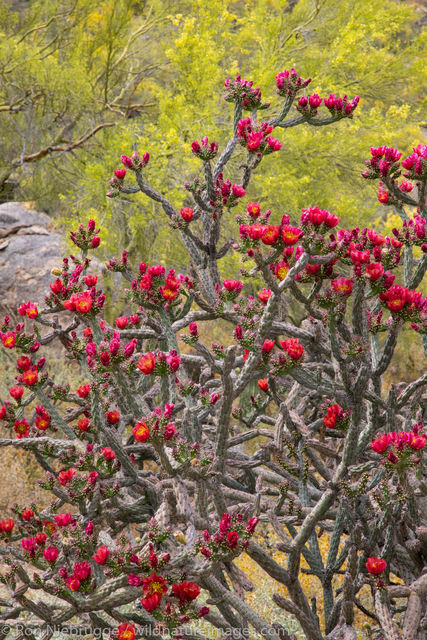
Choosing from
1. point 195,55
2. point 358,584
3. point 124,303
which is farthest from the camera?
point 124,303

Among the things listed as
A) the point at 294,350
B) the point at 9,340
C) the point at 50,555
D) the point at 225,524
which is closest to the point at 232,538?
the point at 225,524

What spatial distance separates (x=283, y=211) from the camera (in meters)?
8.97

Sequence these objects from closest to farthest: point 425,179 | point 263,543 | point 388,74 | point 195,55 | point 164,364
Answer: point 164,364, point 425,179, point 263,543, point 195,55, point 388,74

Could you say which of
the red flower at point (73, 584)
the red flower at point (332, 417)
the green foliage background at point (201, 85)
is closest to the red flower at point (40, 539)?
the red flower at point (73, 584)

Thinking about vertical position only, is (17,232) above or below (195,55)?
below

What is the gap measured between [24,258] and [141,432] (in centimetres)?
1031

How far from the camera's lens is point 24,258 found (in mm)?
11094

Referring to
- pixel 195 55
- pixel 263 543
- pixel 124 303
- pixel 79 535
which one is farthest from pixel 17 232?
pixel 79 535

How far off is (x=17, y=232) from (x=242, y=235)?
11583mm

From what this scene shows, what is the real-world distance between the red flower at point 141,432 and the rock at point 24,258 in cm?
902

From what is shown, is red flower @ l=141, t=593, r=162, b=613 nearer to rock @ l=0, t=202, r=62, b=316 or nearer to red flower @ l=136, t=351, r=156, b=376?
red flower @ l=136, t=351, r=156, b=376

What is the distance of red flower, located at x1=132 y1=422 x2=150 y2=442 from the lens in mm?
1644

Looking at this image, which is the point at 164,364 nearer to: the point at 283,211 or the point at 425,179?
the point at 425,179

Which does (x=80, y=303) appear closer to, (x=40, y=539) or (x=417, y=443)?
(x=40, y=539)
